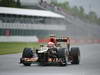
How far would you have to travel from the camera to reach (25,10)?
4.08 metres

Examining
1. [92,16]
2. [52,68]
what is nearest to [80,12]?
[92,16]

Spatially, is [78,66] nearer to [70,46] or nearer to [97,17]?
[70,46]

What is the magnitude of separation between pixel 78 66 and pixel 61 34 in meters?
0.33

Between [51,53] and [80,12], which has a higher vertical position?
[80,12]

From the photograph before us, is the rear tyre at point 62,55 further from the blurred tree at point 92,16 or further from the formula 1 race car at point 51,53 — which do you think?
the blurred tree at point 92,16

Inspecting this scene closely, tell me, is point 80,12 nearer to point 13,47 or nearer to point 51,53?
point 51,53

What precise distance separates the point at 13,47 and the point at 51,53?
349 millimetres

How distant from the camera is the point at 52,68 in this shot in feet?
13.3

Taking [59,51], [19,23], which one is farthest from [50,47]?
[19,23]

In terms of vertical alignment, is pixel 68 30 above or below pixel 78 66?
above

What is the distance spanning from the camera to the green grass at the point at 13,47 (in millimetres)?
4047

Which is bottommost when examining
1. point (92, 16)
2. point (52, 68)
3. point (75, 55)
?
point (52, 68)

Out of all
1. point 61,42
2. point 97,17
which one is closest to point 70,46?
point 61,42

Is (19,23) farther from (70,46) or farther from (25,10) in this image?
(70,46)
